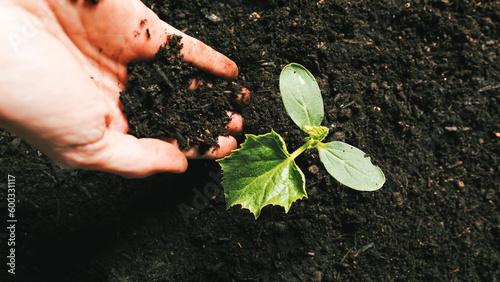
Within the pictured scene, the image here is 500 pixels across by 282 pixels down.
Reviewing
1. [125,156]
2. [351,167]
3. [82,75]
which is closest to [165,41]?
[82,75]

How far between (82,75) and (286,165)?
102 centimetres

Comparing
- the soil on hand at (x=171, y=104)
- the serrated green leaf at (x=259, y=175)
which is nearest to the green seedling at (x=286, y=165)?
the serrated green leaf at (x=259, y=175)

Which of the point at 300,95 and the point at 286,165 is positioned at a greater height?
the point at 300,95

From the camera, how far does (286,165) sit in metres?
1.60

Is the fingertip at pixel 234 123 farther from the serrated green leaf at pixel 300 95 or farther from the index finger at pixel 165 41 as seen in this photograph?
the serrated green leaf at pixel 300 95

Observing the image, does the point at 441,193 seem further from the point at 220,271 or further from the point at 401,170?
the point at 220,271

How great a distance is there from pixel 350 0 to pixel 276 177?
1.24 m

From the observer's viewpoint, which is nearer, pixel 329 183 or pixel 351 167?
pixel 351 167

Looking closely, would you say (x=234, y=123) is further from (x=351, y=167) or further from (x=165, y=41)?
(x=351, y=167)

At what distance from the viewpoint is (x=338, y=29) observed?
203 cm

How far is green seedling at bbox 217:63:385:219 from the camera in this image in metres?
1.56

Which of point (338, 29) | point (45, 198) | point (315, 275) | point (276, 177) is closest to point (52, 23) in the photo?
point (45, 198)

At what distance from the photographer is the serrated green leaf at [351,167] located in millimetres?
1552

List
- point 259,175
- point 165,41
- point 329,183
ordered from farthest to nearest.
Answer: point 329,183 → point 165,41 → point 259,175
